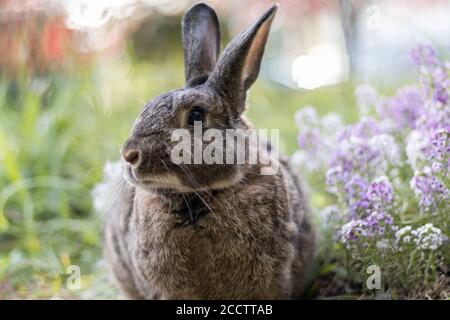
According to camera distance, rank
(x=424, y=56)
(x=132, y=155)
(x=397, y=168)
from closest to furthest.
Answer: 1. (x=132, y=155)
2. (x=424, y=56)
3. (x=397, y=168)

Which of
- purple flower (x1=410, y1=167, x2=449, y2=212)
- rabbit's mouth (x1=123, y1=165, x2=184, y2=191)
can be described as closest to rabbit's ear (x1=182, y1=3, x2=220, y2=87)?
rabbit's mouth (x1=123, y1=165, x2=184, y2=191)

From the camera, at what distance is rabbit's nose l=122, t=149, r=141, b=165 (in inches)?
102

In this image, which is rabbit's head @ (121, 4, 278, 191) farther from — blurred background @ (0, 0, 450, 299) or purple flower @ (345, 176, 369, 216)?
blurred background @ (0, 0, 450, 299)

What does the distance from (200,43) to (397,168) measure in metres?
1.23

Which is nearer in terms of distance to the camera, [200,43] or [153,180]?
[153,180]

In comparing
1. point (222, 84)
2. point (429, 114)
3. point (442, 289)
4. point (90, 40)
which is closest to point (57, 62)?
point (90, 40)

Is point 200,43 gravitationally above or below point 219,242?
above

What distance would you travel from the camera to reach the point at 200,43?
315 centimetres

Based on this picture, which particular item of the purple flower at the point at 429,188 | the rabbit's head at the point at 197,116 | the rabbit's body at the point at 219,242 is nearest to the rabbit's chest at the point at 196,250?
the rabbit's body at the point at 219,242

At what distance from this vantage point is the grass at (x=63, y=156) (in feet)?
13.4

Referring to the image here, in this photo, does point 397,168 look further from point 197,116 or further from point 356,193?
point 197,116

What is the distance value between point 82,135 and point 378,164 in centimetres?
278

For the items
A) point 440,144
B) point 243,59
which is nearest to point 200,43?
point 243,59
